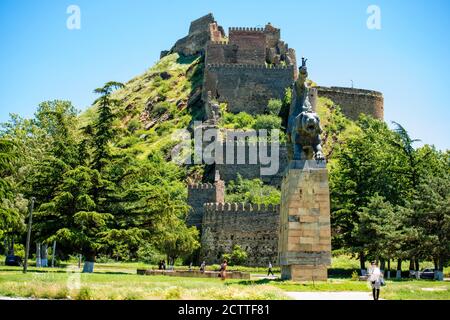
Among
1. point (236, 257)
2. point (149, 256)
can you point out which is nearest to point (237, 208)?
point (236, 257)

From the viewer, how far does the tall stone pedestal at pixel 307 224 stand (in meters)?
22.1

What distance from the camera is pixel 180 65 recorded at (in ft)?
367

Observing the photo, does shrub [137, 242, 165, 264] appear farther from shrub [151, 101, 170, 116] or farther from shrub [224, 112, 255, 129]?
shrub [151, 101, 170, 116]

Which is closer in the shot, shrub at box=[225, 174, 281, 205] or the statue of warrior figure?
the statue of warrior figure

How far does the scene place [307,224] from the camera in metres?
22.2

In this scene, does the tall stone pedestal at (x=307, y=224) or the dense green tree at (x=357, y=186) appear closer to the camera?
the tall stone pedestal at (x=307, y=224)

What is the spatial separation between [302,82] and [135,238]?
44.8ft

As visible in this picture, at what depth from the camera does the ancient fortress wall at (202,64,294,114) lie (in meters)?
83.4

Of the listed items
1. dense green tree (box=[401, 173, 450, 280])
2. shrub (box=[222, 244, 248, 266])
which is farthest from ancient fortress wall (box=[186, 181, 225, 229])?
dense green tree (box=[401, 173, 450, 280])

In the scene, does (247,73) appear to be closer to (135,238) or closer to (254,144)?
(254,144)

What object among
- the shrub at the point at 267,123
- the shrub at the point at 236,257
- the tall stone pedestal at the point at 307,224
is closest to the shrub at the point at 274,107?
the shrub at the point at 267,123

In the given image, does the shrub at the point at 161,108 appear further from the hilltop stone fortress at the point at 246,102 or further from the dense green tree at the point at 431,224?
the dense green tree at the point at 431,224
